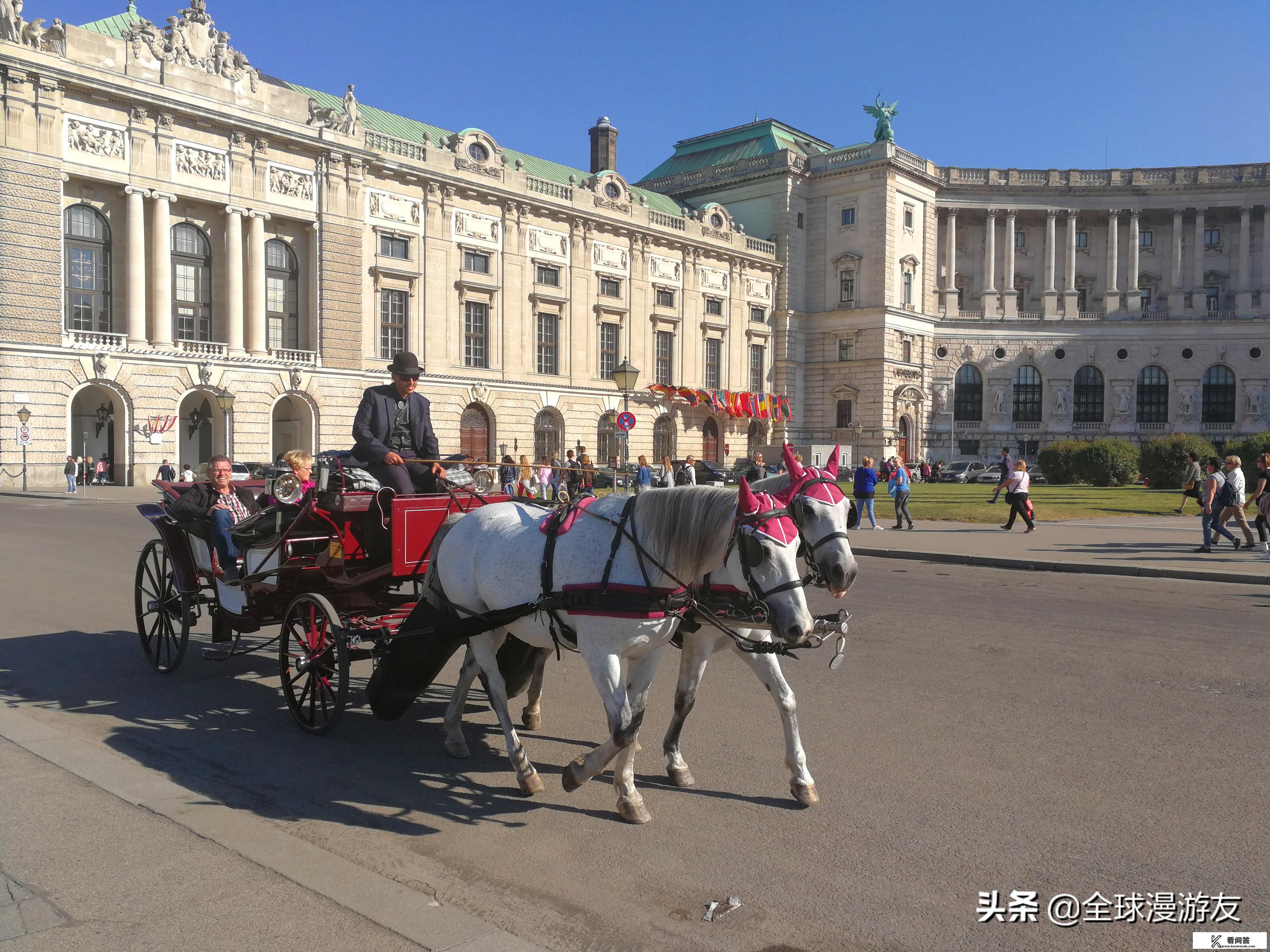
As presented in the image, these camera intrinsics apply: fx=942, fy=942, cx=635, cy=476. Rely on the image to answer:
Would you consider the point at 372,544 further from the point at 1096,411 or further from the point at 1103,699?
the point at 1096,411

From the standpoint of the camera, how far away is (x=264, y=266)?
4141cm

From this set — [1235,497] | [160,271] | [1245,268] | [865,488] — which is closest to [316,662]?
[865,488]

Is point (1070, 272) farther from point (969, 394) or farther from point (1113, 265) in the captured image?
point (969, 394)

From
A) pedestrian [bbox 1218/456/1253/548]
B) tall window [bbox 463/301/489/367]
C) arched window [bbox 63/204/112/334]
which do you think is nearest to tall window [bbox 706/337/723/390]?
tall window [bbox 463/301/489/367]

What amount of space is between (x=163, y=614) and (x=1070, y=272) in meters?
74.7

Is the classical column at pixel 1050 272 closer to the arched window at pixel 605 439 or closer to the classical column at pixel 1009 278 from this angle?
the classical column at pixel 1009 278

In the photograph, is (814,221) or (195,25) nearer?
(195,25)

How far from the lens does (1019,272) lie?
73.2m

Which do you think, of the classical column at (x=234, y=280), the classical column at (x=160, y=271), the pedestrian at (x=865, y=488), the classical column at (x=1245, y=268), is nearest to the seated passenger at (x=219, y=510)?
Result: the pedestrian at (x=865, y=488)

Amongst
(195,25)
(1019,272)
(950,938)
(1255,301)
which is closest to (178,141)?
(195,25)

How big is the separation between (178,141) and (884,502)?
104ft

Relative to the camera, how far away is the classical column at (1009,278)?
7119 cm

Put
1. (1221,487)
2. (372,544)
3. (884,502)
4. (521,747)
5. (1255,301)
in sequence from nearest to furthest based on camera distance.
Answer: (521,747) < (372,544) < (1221,487) < (884,502) < (1255,301)

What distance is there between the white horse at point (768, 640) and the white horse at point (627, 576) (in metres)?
0.16
